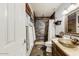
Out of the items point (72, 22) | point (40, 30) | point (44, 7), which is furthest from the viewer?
point (44, 7)

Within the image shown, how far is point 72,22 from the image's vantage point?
7.63 feet

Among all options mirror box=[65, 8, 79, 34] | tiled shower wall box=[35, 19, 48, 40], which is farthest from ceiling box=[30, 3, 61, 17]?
mirror box=[65, 8, 79, 34]

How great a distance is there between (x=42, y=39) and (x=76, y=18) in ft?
3.43

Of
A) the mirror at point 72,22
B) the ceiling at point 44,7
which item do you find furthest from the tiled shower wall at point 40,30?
the mirror at point 72,22

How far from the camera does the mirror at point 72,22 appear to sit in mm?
2100

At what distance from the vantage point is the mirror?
2.10 m

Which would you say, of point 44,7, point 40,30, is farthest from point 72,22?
point 44,7

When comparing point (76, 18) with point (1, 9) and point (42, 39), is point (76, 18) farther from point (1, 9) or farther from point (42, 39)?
point (1, 9)

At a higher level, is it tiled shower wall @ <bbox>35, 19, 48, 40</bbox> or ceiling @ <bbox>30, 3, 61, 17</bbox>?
ceiling @ <bbox>30, 3, 61, 17</bbox>

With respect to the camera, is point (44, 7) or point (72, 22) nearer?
point (72, 22)

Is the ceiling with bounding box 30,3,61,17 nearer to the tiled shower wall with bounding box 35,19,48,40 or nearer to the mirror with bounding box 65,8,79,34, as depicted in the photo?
the tiled shower wall with bounding box 35,19,48,40

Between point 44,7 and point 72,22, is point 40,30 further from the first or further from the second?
point 44,7

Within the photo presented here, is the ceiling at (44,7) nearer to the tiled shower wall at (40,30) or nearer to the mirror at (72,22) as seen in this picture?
the tiled shower wall at (40,30)

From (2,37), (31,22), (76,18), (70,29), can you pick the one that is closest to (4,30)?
(2,37)
